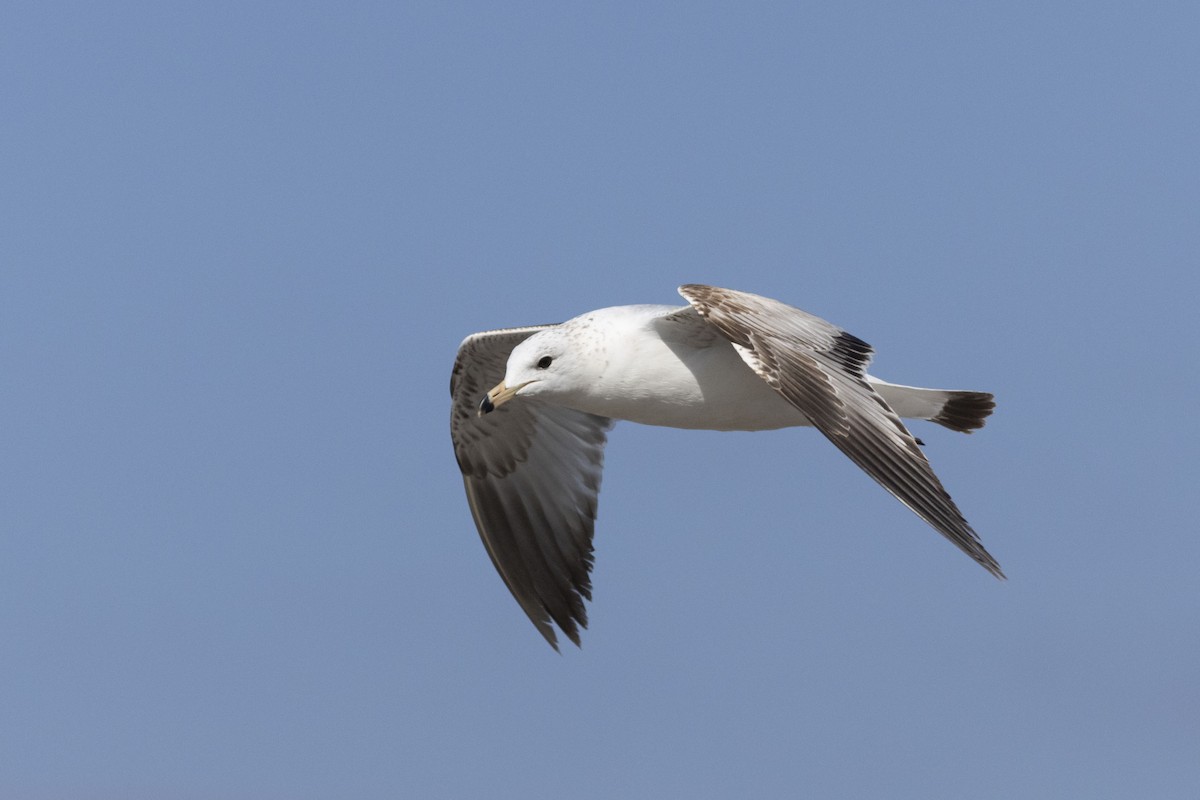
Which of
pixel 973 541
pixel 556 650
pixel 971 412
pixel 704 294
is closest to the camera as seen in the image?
pixel 973 541

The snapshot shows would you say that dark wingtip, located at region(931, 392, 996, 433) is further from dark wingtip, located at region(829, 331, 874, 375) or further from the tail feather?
dark wingtip, located at region(829, 331, 874, 375)

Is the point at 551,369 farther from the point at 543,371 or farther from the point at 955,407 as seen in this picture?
the point at 955,407

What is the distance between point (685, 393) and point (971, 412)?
2.31m

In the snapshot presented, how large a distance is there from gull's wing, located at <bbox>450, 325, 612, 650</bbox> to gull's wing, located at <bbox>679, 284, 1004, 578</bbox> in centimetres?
293

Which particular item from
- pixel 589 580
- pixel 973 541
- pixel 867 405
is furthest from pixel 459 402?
pixel 973 541

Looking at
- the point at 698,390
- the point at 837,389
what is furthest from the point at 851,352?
the point at 698,390

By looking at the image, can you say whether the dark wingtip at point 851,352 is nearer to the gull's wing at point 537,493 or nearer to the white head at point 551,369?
the white head at point 551,369

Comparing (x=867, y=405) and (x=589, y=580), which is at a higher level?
(x=867, y=405)

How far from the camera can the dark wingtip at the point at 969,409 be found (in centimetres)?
1099

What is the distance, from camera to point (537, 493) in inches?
502

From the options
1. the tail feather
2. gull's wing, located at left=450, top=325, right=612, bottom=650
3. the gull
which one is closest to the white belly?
A: the gull

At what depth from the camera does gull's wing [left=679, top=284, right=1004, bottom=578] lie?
8055 millimetres

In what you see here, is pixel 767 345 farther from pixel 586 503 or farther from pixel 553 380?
pixel 586 503

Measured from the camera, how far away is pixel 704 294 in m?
9.55
